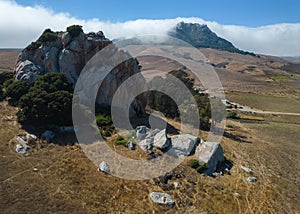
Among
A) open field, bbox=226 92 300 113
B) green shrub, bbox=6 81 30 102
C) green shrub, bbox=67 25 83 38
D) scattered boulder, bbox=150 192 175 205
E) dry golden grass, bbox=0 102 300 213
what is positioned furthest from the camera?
open field, bbox=226 92 300 113

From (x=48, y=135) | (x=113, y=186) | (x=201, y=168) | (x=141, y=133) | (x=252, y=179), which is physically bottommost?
(x=252, y=179)

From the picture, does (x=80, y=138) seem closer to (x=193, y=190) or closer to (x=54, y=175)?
(x=54, y=175)

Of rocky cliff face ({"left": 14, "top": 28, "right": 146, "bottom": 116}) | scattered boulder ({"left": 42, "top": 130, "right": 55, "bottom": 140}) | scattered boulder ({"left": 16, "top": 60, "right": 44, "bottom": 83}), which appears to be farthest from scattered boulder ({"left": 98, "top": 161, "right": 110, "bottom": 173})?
scattered boulder ({"left": 16, "top": 60, "right": 44, "bottom": 83})

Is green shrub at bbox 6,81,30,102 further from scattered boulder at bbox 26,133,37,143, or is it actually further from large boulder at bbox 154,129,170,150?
large boulder at bbox 154,129,170,150

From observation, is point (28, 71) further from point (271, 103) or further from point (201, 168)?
point (271, 103)

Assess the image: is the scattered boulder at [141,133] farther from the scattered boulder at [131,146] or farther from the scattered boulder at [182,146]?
the scattered boulder at [182,146]

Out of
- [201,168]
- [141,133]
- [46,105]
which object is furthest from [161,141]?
[46,105]
